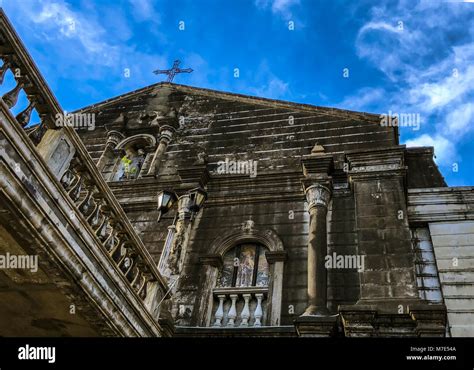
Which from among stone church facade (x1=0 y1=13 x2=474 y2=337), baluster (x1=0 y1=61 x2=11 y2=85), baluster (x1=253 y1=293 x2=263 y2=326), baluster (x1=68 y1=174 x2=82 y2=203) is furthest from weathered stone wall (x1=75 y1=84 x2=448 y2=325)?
baluster (x1=0 y1=61 x2=11 y2=85)

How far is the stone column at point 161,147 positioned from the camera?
12297 mm

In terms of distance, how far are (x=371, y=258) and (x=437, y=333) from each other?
71.9 inches

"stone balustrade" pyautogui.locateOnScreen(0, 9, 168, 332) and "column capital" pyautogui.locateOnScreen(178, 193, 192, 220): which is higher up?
"column capital" pyautogui.locateOnScreen(178, 193, 192, 220)

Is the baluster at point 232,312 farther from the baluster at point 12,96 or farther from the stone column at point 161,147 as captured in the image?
the baluster at point 12,96

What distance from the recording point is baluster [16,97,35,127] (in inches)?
184

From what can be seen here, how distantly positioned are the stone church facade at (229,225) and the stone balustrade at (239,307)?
3 cm

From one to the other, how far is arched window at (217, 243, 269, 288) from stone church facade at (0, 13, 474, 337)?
0.03m

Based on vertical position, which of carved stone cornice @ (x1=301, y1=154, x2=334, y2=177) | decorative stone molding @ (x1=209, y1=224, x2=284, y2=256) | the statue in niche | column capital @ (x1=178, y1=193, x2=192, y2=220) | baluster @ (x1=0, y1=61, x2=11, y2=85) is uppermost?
the statue in niche

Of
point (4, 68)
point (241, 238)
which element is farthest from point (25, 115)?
point (241, 238)

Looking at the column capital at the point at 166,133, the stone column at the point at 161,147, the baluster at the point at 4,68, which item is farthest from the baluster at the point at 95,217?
the column capital at the point at 166,133

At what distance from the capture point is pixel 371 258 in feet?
27.2

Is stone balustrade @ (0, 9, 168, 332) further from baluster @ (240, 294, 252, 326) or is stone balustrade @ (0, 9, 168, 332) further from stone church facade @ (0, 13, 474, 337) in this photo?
baluster @ (240, 294, 252, 326)

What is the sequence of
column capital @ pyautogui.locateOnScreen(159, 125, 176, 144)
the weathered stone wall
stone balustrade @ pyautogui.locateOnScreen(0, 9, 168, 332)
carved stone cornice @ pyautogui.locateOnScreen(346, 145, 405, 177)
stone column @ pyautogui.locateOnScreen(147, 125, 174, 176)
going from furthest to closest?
1. column capital @ pyautogui.locateOnScreen(159, 125, 176, 144)
2. stone column @ pyautogui.locateOnScreen(147, 125, 174, 176)
3. carved stone cornice @ pyautogui.locateOnScreen(346, 145, 405, 177)
4. the weathered stone wall
5. stone balustrade @ pyautogui.locateOnScreen(0, 9, 168, 332)

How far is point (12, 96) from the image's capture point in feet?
15.2
